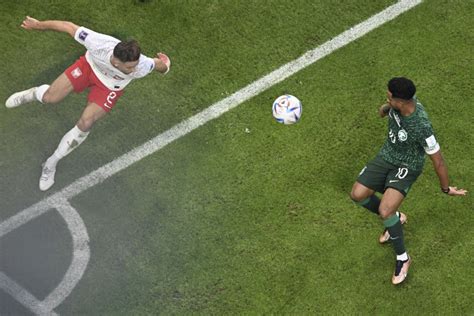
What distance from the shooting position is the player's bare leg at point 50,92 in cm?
974

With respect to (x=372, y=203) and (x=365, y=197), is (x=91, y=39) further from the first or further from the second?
(x=372, y=203)

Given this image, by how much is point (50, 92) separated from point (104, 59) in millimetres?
904

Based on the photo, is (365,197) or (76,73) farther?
(76,73)

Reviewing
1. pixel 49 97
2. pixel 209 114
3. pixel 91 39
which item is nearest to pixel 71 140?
pixel 49 97

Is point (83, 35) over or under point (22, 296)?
over

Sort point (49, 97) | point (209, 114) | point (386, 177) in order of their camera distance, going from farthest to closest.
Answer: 1. point (209, 114)
2. point (49, 97)
3. point (386, 177)

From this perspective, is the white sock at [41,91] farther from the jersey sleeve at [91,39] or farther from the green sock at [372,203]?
the green sock at [372,203]

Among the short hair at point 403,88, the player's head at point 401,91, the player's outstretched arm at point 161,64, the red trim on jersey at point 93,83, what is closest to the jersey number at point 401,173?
the player's head at point 401,91

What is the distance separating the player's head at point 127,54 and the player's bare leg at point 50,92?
0.94 meters

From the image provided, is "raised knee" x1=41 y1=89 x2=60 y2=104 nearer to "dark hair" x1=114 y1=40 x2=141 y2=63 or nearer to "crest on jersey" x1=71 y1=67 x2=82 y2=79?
"crest on jersey" x1=71 y1=67 x2=82 y2=79

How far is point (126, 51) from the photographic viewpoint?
8.99 meters

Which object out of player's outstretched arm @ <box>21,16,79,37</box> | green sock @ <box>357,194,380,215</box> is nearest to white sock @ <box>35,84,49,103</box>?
player's outstretched arm @ <box>21,16,79,37</box>

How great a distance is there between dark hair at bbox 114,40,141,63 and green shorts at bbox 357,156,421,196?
3052 millimetres

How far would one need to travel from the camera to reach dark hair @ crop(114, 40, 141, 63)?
899 cm
